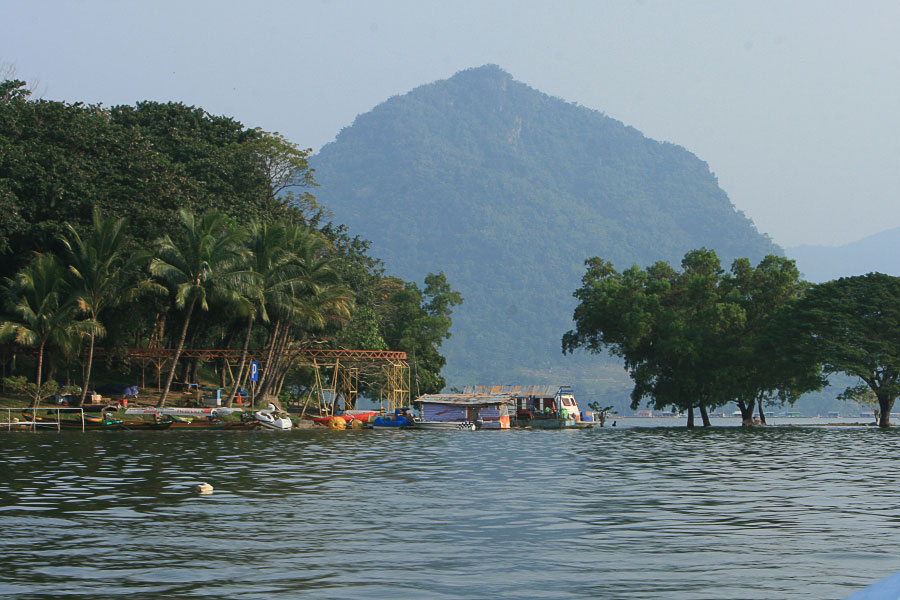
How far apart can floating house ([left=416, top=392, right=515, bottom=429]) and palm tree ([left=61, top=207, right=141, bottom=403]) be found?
73.3 ft

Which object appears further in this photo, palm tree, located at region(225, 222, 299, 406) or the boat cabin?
the boat cabin

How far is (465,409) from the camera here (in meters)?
66.4

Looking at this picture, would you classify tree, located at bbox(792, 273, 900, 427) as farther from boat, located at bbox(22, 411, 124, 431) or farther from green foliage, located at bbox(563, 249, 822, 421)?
boat, located at bbox(22, 411, 124, 431)

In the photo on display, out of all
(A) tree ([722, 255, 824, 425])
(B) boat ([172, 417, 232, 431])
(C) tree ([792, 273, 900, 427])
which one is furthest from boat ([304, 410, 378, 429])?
(C) tree ([792, 273, 900, 427])

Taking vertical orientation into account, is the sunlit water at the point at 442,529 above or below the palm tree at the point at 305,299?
below

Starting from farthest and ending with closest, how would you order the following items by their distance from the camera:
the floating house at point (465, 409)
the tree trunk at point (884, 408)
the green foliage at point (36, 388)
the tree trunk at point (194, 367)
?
1. the floating house at point (465, 409)
2. the tree trunk at point (884, 408)
3. the tree trunk at point (194, 367)
4. the green foliage at point (36, 388)

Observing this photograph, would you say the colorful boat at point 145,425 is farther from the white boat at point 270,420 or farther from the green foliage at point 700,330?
the green foliage at point 700,330

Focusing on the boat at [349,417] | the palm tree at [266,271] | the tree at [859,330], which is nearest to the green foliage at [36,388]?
the palm tree at [266,271]

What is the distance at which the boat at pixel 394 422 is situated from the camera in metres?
64.7

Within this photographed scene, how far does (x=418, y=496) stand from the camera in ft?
60.2

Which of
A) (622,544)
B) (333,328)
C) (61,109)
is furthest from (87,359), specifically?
(622,544)

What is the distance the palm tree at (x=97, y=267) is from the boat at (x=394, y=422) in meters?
20.2

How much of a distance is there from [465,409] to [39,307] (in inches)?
1144

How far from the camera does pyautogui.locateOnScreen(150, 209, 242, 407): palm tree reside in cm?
5366
